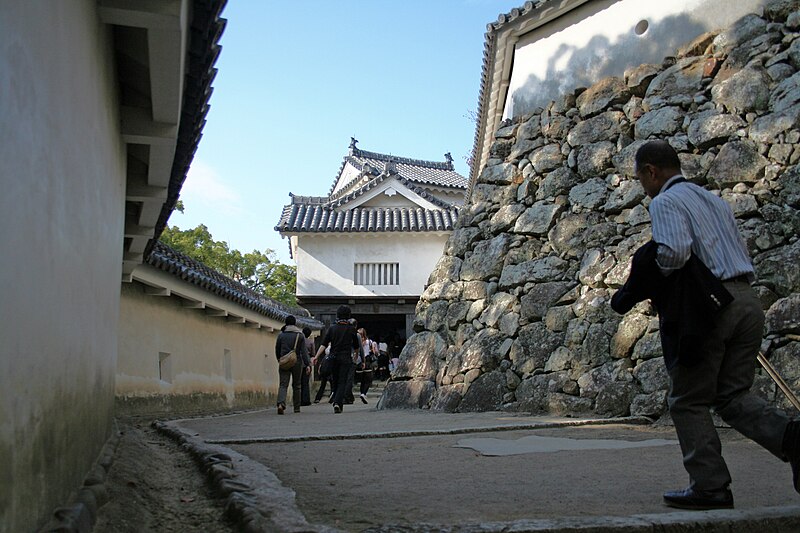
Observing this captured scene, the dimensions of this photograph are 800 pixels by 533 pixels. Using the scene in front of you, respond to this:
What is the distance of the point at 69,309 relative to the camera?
392cm

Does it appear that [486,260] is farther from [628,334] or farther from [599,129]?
[628,334]

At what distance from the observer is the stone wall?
8852 millimetres

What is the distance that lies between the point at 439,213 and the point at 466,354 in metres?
18.7

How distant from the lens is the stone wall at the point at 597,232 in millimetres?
8852

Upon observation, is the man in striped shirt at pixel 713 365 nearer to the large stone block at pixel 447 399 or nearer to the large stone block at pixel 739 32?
the large stone block at pixel 447 399

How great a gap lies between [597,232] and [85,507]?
28.5 feet

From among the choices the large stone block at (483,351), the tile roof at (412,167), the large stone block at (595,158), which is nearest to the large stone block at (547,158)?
the large stone block at (595,158)

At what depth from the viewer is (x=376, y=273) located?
2923 centimetres

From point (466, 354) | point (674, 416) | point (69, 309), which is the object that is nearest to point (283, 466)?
point (69, 309)

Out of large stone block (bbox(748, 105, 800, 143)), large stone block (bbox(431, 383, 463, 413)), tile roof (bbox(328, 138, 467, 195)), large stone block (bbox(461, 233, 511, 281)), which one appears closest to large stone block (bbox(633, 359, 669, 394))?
large stone block (bbox(431, 383, 463, 413))

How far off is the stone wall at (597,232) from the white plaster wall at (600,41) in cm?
29

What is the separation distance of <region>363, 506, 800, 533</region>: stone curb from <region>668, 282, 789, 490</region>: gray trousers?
0.91ft

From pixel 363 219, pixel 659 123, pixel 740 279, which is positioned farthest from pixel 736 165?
pixel 363 219

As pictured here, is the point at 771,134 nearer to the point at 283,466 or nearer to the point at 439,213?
the point at 283,466
